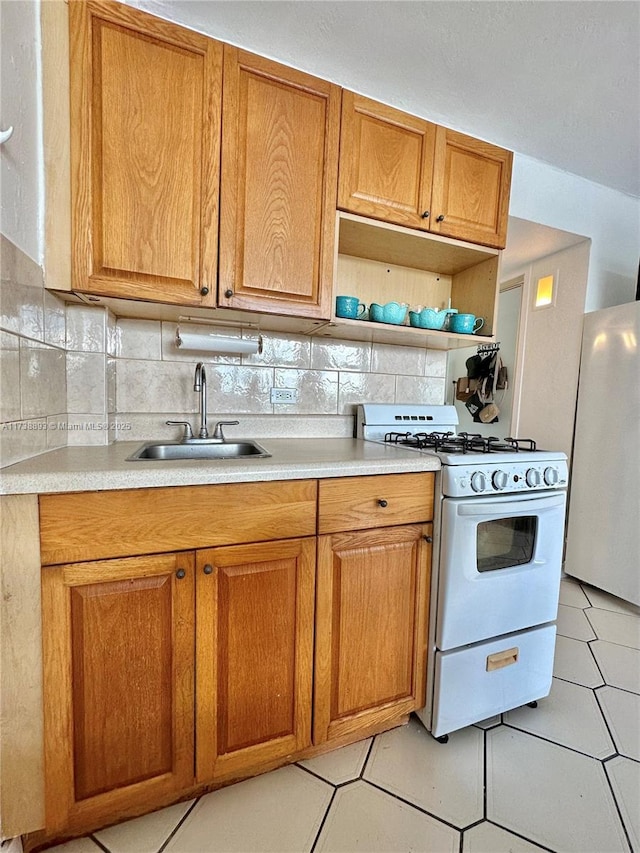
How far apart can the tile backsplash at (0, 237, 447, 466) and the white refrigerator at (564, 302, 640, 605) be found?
1.03 metres

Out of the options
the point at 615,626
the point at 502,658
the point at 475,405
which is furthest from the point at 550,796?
the point at 475,405

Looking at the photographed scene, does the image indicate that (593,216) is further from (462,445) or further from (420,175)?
(462,445)

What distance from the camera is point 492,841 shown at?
39.3 inches

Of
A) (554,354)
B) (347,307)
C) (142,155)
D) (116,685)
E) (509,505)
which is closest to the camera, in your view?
(116,685)

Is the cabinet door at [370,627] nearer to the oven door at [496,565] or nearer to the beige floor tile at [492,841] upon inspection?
the oven door at [496,565]

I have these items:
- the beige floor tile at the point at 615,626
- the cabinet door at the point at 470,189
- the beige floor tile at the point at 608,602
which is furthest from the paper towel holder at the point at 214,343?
the beige floor tile at the point at 608,602

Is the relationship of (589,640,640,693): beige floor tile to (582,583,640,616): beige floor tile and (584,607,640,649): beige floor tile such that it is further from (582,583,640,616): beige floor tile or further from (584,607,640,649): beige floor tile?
(582,583,640,616): beige floor tile

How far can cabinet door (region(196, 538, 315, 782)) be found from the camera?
1021mm

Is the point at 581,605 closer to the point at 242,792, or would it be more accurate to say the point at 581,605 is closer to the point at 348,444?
the point at 348,444

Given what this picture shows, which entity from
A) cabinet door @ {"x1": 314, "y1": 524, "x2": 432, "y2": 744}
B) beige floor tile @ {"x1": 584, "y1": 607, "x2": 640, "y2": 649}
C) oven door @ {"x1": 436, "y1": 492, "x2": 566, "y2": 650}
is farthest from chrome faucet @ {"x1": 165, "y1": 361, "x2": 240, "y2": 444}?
beige floor tile @ {"x1": 584, "y1": 607, "x2": 640, "y2": 649}

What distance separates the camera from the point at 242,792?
112 cm

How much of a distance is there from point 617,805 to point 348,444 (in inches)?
53.0

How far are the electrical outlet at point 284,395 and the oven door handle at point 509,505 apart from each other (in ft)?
2.83

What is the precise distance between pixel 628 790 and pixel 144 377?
6.87ft
